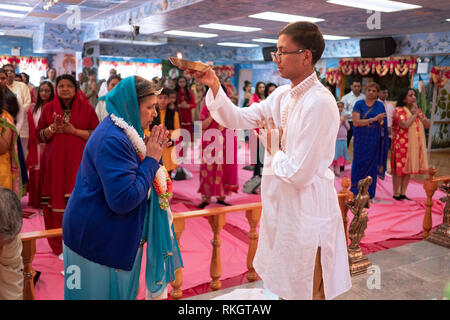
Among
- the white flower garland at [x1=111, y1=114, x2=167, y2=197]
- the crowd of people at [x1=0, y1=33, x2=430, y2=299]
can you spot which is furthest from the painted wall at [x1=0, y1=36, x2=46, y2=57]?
the white flower garland at [x1=111, y1=114, x2=167, y2=197]

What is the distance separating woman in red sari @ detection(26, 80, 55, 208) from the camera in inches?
159

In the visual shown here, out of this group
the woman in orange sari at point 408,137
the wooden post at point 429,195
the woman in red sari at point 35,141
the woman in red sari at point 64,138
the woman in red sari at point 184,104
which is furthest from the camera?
the woman in red sari at point 184,104

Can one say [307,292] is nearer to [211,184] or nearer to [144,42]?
[211,184]

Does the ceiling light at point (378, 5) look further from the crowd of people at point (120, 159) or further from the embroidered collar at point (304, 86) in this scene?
the embroidered collar at point (304, 86)

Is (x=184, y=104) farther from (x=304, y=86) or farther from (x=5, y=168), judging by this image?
(x=304, y=86)

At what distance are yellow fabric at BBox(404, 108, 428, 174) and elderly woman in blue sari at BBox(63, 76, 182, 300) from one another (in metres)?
4.57

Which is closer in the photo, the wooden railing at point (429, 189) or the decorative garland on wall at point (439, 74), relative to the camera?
the wooden railing at point (429, 189)

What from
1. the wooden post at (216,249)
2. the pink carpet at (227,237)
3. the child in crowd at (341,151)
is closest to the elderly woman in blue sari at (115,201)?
the wooden post at (216,249)

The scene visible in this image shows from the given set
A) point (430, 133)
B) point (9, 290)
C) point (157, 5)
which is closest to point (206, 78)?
point (9, 290)

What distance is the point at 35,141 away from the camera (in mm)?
4043

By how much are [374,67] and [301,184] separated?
369 inches

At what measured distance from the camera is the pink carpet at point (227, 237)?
3.02 metres

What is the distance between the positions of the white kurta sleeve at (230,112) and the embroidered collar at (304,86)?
0.30 metres
